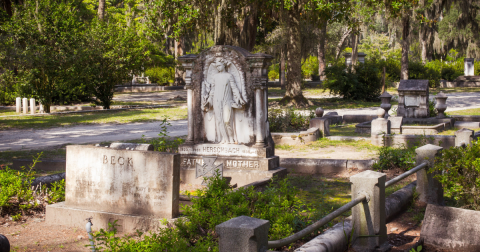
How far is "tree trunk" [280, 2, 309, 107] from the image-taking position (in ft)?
75.2

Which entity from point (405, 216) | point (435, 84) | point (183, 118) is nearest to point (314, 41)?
point (435, 84)

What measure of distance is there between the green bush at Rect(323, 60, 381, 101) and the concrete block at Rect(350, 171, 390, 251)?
23131 mm

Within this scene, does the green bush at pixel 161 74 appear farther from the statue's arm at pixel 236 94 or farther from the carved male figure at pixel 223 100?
the statue's arm at pixel 236 94

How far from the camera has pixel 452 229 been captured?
4.86 m

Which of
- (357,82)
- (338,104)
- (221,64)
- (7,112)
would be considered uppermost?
(357,82)

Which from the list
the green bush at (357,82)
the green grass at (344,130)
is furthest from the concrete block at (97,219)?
the green bush at (357,82)

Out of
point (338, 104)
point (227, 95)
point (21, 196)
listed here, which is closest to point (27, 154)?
point (21, 196)

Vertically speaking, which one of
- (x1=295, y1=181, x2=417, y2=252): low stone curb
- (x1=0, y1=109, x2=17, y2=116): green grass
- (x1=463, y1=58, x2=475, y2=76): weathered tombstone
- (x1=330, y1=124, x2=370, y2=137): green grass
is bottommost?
(x1=295, y1=181, x2=417, y2=252): low stone curb

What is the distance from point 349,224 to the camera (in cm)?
501

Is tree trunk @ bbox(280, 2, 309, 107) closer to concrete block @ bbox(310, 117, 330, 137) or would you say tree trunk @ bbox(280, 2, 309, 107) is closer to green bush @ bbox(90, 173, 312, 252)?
concrete block @ bbox(310, 117, 330, 137)

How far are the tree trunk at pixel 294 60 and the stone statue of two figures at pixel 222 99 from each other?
14800 mm

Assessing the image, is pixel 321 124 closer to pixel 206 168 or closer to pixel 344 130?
pixel 344 130

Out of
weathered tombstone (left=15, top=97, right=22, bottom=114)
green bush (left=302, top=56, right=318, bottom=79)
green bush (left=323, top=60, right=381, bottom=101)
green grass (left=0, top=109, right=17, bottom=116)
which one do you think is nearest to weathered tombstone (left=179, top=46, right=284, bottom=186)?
weathered tombstone (left=15, top=97, right=22, bottom=114)

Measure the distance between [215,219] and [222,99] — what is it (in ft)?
13.1
